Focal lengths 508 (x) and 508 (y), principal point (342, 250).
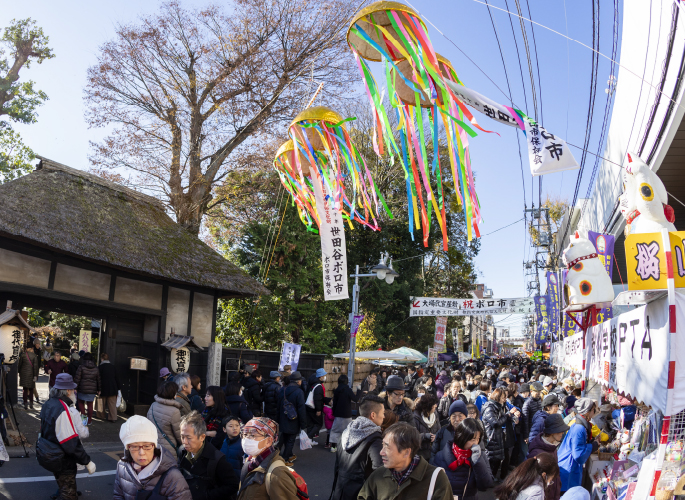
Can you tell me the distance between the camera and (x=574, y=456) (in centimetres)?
559

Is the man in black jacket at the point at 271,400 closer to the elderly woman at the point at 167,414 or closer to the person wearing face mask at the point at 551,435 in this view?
the elderly woman at the point at 167,414

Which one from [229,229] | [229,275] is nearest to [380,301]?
[229,229]

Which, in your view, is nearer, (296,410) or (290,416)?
(290,416)

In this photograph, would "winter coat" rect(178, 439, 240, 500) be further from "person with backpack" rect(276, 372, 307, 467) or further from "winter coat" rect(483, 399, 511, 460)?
"person with backpack" rect(276, 372, 307, 467)

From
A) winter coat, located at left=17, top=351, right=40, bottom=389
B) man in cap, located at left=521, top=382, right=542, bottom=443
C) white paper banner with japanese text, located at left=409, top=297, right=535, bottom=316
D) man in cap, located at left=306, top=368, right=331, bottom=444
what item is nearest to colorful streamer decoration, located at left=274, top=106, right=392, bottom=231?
A: man in cap, located at left=521, top=382, right=542, bottom=443

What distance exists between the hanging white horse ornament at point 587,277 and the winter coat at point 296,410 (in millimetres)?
4759

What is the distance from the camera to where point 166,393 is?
5977 mm

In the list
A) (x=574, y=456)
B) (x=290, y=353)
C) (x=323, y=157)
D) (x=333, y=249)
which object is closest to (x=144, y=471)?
(x=574, y=456)

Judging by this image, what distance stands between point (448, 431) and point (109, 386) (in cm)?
Result: 914

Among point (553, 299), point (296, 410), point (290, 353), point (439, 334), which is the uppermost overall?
point (553, 299)

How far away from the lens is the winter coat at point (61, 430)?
555 cm

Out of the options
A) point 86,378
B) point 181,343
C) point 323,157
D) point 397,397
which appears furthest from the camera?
point 181,343

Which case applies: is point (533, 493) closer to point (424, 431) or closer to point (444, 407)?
point (424, 431)

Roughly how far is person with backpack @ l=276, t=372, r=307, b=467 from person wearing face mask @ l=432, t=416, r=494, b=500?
4.68m
